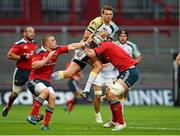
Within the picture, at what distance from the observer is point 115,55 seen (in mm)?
19484

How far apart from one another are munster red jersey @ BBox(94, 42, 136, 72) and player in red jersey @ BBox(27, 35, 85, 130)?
620 millimetres

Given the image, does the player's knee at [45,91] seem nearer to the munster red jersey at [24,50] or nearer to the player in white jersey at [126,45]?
the player in white jersey at [126,45]

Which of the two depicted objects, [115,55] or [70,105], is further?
[70,105]

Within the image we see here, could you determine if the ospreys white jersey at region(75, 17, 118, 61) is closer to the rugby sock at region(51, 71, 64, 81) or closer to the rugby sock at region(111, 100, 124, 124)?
the rugby sock at region(51, 71, 64, 81)

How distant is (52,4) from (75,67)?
17.6 metres

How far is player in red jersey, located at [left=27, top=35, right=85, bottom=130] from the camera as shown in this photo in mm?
19703

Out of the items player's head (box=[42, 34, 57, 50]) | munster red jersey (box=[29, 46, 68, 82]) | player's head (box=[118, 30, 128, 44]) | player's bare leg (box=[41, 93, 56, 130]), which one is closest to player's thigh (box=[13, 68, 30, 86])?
player's head (box=[118, 30, 128, 44])

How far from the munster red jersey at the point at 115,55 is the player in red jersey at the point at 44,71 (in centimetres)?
62

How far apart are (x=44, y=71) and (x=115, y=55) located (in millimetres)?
1775

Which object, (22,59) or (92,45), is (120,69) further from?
(22,59)

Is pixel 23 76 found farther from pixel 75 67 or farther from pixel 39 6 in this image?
→ pixel 39 6

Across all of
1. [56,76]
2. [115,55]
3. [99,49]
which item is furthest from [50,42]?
A: [56,76]

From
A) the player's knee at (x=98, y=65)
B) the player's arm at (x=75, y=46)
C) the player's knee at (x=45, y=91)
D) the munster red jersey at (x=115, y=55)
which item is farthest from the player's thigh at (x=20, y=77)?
the munster red jersey at (x=115, y=55)

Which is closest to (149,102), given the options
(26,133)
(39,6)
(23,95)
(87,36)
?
(23,95)
